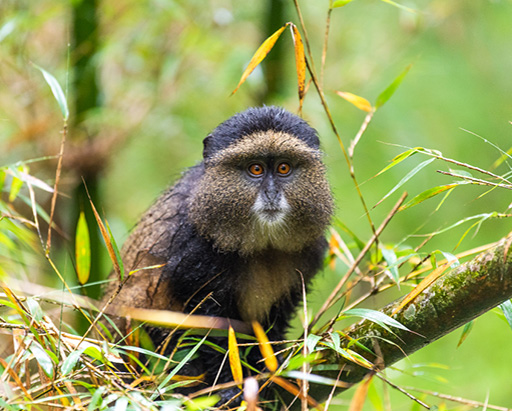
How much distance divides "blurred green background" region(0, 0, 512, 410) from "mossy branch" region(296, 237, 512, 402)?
1.10 metres

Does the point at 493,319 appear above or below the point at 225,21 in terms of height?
below

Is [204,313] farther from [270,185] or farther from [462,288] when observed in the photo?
[462,288]

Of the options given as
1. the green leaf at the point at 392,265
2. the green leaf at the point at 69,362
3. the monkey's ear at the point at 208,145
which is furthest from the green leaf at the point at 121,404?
the monkey's ear at the point at 208,145

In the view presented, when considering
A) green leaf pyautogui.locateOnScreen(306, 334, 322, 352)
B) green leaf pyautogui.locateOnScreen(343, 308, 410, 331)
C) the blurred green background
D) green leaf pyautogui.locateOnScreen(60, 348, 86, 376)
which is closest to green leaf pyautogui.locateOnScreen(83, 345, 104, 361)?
green leaf pyautogui.locateOnScreen(60, 348, 86, 376)

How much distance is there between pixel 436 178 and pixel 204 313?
11.1 feet

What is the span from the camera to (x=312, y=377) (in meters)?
1.77

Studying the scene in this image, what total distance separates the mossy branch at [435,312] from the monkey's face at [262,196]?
0.69 meters

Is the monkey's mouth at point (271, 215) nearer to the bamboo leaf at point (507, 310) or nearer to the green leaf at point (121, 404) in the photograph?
the bamboo leaf at point (507, 310)

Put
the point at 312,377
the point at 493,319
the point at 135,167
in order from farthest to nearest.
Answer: the point at 135,167, the point at 493,319, the point at 312,377

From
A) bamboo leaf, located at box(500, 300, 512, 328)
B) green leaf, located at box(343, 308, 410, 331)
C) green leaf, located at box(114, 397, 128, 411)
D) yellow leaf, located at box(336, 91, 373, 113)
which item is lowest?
green leaf, located at box(114, 397, 128, 411)

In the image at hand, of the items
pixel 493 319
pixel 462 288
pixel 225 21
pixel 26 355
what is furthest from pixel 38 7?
pixel 493 319

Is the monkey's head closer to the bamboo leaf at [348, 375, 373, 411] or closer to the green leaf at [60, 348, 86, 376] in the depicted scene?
the green leaf at [60, 348, 86, 376]

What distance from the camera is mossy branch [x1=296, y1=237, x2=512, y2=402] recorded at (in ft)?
6.31

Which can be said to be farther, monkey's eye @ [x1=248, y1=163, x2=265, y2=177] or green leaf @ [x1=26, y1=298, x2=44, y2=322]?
monkey's eye @ [x1=248, y1=163, x2=265, y2=177]
